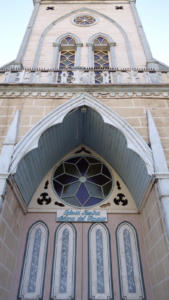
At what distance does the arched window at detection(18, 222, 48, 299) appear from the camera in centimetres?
461

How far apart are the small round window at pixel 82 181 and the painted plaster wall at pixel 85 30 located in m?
4.10

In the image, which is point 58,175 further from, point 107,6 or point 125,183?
point 107,6

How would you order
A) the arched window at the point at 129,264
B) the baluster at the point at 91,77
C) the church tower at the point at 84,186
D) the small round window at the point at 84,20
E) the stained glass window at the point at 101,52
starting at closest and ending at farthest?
the church tower at the point at 84,186, the arched window at the point at 129,264, the baluster at the point at 91,77, the stained glass window at the point at 101,52, the small round window at the point at 84,20

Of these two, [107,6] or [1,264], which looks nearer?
[1,264]

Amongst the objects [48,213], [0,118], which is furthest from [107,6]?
[48,213]

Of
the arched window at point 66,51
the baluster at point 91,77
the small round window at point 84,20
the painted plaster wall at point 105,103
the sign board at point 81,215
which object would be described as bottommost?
the sign board at point 81,215

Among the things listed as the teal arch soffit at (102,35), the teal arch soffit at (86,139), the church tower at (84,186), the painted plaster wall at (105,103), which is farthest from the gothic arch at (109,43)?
the teal arch soffit at (86,139)

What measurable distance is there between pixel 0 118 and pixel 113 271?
4486 millimetres

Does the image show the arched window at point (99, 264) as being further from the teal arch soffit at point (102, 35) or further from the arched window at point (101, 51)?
the teal arch soffit at point (102, 35)

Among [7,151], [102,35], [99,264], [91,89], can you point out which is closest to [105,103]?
[91,89]

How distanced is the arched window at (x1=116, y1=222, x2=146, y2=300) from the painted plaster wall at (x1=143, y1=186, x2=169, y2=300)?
270 millimetres

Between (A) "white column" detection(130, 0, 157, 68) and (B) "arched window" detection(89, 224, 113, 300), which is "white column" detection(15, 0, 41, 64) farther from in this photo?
(B) "arched window" detection(89, 224, 113, 300)

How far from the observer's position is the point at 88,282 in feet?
15.4

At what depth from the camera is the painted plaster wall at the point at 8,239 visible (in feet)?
13.4
